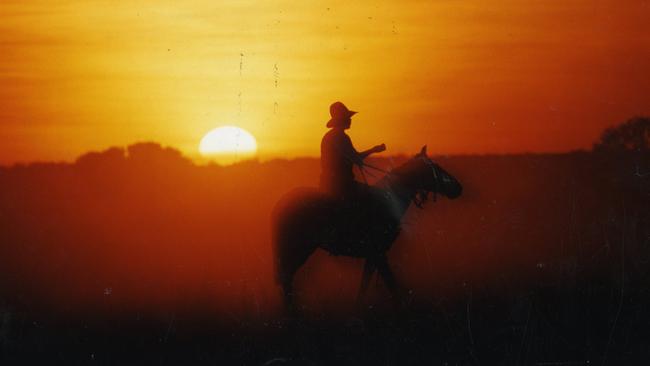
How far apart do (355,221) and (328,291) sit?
1.15m

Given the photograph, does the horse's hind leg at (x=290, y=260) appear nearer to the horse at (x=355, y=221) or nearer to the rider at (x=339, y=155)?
the horse at (x=355, y=221)

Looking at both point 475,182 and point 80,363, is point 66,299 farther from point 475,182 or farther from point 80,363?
point 475,182

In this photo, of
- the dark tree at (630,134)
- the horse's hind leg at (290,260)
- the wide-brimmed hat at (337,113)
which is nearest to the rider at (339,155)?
the wide-brimmed hat at (337,113)

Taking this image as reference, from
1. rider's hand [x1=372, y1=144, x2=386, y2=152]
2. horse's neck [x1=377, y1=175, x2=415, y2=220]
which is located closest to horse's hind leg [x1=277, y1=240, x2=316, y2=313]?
horse's neck [x1=377, y1=175, x2=415, y2=220]

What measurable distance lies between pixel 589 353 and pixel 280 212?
5007 millimetres

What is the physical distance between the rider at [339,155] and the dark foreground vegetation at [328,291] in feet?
4.96

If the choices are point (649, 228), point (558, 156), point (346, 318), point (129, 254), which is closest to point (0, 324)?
point (346, 318)

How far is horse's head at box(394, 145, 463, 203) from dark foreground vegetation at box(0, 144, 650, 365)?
0.76 meters

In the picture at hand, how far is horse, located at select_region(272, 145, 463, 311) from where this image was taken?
17266mm

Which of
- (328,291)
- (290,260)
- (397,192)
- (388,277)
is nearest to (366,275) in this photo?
(388,277)

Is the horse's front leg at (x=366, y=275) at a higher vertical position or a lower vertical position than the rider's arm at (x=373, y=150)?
lower

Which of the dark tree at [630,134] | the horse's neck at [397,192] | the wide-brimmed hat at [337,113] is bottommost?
the dark tree at [630,134]

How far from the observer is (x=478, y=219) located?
26469 mm

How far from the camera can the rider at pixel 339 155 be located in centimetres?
1712
